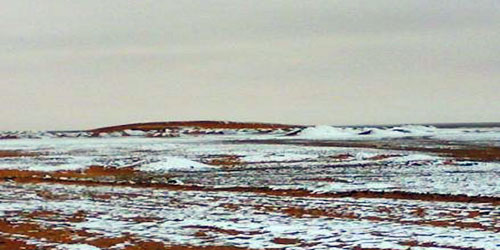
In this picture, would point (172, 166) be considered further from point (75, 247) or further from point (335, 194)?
point (75, 247)

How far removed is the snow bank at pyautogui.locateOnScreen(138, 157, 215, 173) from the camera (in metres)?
30.0

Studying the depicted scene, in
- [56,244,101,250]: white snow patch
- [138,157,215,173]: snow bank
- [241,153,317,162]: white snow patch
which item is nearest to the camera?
[56,244,101,250]: white snow patch

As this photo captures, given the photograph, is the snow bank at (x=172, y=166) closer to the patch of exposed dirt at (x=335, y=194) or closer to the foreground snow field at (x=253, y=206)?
the foreground snow field at (x=253, y=206)

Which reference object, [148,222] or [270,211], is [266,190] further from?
[148,222]

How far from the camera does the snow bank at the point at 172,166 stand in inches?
1180

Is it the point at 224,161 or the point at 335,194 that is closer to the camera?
the point at 335,194

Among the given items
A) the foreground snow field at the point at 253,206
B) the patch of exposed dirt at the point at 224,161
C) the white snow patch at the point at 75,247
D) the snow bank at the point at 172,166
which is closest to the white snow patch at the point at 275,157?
the patch of exposed dirt at the point at 224,161

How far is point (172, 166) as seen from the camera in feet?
101

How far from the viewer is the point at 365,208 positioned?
15.7 m

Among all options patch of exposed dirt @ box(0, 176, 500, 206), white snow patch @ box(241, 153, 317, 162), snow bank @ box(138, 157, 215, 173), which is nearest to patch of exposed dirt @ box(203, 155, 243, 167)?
white snow patch @ box(241, 153, 317, 162)

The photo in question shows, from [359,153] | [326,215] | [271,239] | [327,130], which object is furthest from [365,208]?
[327,130]

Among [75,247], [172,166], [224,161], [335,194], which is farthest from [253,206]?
[224,161]

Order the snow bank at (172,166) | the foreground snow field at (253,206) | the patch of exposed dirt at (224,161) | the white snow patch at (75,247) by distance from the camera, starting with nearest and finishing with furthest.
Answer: the white snow patch at (75,247)
the foreground snow field at (253,206)
the snow bank at (172,166)
the patch of exposed dirt at (224,161)

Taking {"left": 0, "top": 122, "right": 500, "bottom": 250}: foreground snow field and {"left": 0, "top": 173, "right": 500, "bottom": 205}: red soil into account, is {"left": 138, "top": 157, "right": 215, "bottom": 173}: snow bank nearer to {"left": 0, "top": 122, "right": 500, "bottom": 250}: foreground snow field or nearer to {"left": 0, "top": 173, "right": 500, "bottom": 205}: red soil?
{"left": 0, "top": 122, "right": 500, "bottom": 250}: foreground snow field
